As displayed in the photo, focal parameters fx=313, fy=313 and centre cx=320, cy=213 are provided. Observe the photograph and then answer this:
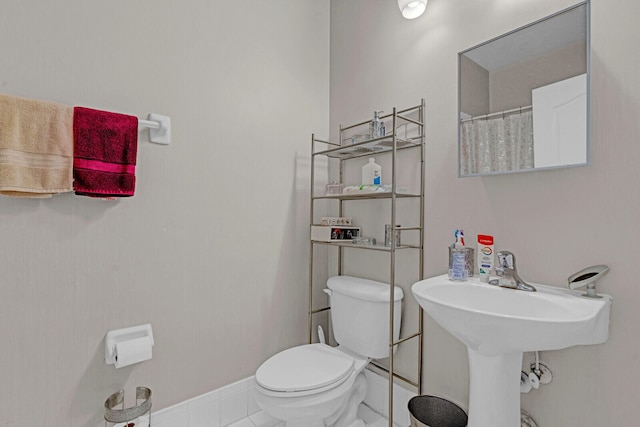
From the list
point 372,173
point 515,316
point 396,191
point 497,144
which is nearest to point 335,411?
point 515,316

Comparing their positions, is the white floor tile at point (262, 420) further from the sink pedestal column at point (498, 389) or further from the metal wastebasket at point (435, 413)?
the sink pedestal column at point (498, 389)

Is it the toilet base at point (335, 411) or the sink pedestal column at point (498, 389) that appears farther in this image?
the toilet base at point (335, 411)

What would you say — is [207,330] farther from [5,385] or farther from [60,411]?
[5,385]

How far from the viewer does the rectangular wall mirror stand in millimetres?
1055

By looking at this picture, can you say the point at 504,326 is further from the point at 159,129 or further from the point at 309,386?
the point at 159,129

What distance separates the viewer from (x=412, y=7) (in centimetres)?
147

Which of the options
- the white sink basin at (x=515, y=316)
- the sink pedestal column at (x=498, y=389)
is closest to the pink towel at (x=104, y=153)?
the white sink basin at (x=515, y=316)

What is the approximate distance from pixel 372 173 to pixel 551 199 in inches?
30.8

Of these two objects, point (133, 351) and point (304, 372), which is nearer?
point (133, 351)

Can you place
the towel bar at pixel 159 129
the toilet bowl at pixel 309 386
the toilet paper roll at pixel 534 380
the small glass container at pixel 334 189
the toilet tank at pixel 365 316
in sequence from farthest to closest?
the small glass container at pixel 334 189 → the toilet tank at pixel 365 316 → the towel bar at pixel 159 129 → the toilet bowl at pixel 309 386 → the toilet paper roll at pixel 534 380

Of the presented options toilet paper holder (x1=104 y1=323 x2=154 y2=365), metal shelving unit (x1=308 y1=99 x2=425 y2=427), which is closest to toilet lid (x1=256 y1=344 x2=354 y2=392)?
metal shelving unit (x1=308 y1=99 x2=425 y2=427)

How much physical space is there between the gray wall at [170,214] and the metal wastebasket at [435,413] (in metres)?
0.78

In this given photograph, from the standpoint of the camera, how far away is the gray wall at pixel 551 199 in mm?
990

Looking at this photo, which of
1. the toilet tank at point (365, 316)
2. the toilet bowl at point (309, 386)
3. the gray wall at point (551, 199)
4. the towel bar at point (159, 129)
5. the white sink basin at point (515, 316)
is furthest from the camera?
the toilet tank at point (365, 316)
